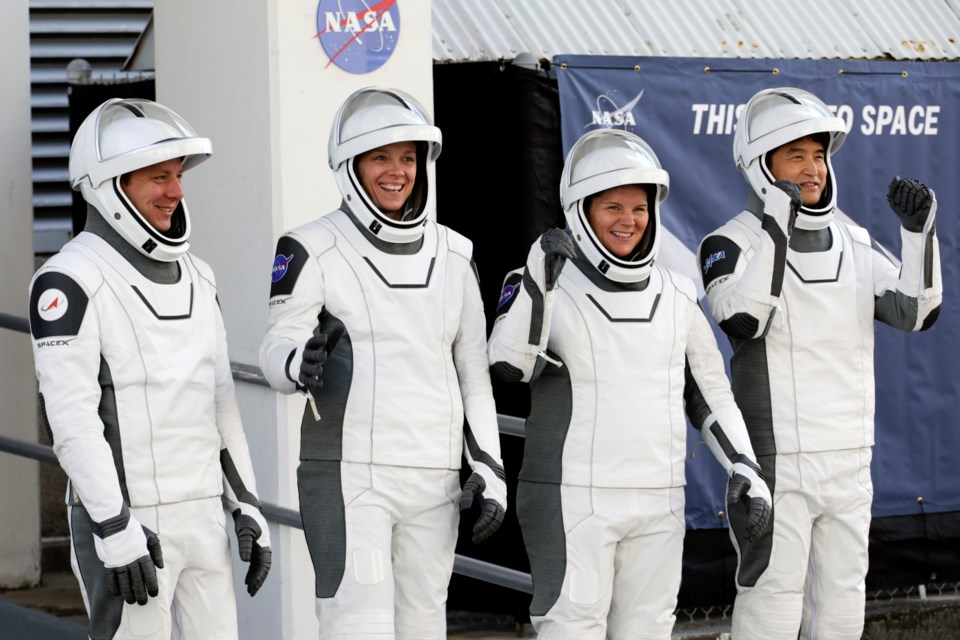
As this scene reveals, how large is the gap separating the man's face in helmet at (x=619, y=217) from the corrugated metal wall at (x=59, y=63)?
3647 millimetres

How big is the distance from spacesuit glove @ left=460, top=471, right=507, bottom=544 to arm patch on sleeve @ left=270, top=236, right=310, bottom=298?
679 mm

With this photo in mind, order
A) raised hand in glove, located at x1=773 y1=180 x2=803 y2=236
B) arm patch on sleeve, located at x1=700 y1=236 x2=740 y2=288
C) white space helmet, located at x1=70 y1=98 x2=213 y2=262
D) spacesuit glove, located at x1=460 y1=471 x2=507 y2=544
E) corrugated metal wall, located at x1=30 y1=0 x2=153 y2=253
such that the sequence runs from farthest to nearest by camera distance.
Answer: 1. corrugated metal wall, located at x1=30 y1=0 x2=153 y2=253
2. arm patch on sleeve, located at x1=700 y1=236 x2=740 y2=288
3. raised hand in glove, located at x1=773 y1=180 x2=803 y2=236
4. spacesuit glove, located at x1=460 y1=471 x2=507 y2=544
5. white space helmet, located at x1=70 y1=98 x2=213 y2=262

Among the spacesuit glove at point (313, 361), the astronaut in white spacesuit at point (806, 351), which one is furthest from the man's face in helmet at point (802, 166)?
the spacesuit glove at point (313, 361)

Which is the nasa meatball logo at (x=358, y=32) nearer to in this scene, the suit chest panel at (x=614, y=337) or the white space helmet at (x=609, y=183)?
the white space helmet at (x=609, y=183)

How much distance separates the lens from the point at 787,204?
4.66 metres

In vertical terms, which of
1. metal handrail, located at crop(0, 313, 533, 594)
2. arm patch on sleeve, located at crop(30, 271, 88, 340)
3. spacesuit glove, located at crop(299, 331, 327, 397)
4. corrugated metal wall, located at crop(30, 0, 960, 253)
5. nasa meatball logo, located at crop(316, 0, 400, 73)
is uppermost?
corrugated metal wall, located at crop(30, 0, 960, 253)

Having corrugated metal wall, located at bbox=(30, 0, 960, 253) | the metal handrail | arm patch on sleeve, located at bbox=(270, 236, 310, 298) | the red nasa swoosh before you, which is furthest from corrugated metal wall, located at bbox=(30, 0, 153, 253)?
arm patch on sleeve, located at bbox=(270, 236, 310, 298)

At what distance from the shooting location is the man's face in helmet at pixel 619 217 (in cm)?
451

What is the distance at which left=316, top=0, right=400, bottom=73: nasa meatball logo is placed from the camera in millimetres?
5539

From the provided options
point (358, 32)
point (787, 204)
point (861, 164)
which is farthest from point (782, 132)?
point (861, 164)

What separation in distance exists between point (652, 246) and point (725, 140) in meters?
2.09

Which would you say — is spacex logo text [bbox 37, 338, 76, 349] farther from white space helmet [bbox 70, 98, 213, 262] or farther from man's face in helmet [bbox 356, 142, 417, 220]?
man's face in helmet [bbox 356, 142, 417, 220]

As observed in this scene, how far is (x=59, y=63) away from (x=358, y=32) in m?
2.74

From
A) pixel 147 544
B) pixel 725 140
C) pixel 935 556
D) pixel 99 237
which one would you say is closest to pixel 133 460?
pixel 147 544
